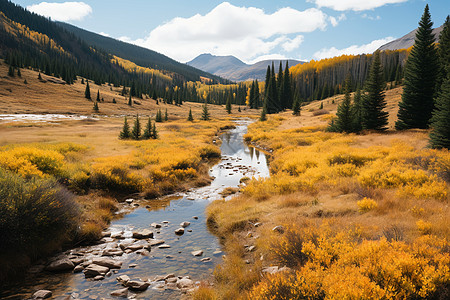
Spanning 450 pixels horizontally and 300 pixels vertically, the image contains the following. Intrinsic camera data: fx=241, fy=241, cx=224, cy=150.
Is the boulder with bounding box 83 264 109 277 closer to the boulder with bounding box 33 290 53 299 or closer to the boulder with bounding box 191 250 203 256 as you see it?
the boulder with bounding box 33 290 53 299

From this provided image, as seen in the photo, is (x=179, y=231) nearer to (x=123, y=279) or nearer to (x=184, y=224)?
(x=184, y=224)

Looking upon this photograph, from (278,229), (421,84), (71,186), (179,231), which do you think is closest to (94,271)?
(179,231)

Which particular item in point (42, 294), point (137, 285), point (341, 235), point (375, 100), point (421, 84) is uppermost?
point (421, 84)

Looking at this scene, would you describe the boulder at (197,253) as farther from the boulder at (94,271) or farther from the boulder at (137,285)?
the boulder at (94,271)

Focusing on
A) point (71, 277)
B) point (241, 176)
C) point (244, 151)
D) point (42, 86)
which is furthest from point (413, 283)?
point (42, 86)

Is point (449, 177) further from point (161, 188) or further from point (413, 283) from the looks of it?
point (161, 188)

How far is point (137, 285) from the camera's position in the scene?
7102 millimetres

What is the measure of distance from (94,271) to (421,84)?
38.3 metres

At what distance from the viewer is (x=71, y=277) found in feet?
24.8

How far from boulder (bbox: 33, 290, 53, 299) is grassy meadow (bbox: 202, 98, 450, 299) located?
4.27 m

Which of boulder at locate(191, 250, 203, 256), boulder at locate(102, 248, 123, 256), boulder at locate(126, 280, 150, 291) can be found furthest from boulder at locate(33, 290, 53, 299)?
boulder at locate(191, 250, 203, 256)

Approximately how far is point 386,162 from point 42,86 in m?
117

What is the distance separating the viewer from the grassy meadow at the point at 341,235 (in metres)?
4.81

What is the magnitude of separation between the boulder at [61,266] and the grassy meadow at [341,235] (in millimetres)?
4791
